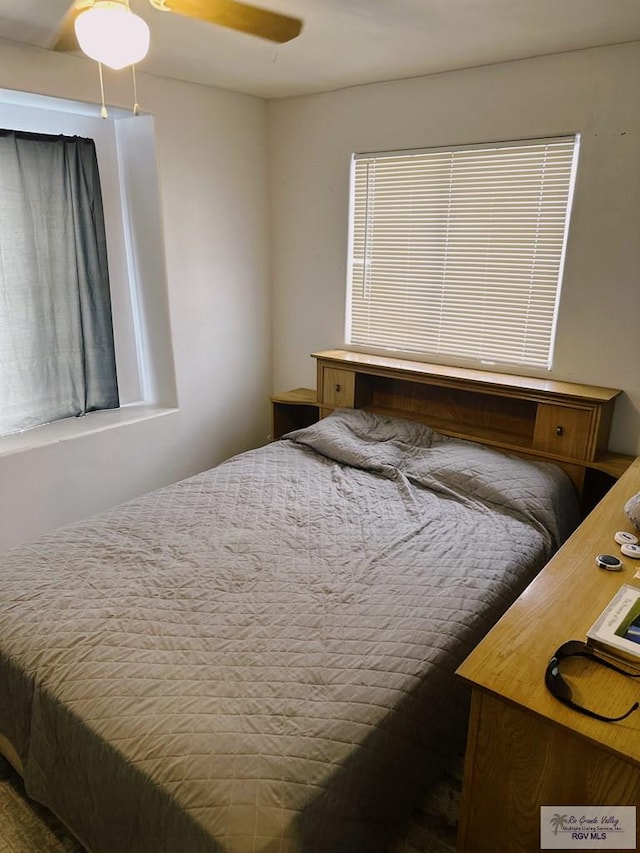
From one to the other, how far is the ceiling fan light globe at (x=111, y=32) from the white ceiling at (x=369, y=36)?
0.67 meters

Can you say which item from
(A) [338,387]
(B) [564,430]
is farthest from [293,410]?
(B) [564,430]

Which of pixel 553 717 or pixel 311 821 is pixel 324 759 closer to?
pixel 311 821

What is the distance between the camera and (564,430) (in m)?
2.63

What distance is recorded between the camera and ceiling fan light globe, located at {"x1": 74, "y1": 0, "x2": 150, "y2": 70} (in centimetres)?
143

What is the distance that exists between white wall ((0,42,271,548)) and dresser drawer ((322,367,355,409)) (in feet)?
2.24

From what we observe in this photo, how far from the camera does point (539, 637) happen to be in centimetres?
135

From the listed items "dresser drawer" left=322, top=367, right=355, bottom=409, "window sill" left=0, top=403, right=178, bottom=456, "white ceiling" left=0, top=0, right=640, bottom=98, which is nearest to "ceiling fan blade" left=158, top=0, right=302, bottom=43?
"white ceiling" left=0, top=0, right=640, bottom=98

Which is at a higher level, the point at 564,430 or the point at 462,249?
the point at 462,249

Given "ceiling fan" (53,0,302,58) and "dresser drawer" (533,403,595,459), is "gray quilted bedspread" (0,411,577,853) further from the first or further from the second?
"ceiling fan" (53,0,302,58)

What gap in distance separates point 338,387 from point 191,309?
38.7 inches

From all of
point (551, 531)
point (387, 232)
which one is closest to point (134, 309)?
point (387, 232)

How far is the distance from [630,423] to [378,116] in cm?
204

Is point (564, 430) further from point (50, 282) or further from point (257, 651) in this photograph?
Result: point (50, 282)

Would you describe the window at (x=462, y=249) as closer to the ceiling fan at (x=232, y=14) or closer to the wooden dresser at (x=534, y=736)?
the ceiling fan at (x=232, y=14)
